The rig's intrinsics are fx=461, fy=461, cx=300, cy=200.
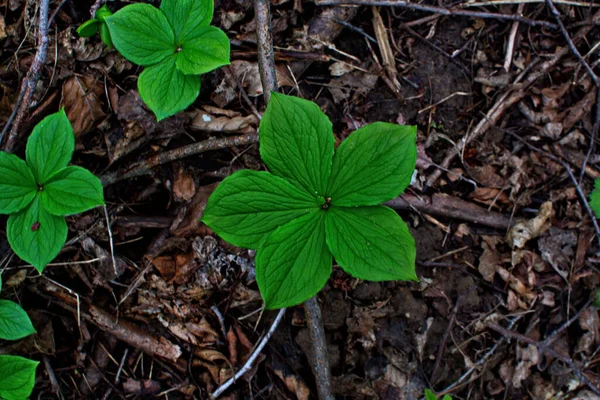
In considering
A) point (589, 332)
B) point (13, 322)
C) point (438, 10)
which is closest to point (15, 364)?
point (13, 322)

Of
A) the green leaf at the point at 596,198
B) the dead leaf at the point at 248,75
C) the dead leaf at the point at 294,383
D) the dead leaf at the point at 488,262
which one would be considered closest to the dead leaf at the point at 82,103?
the dead leaf at the point at 248,75

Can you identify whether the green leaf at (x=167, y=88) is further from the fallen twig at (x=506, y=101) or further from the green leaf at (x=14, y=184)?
the fallen twig at (x=506, y=101)

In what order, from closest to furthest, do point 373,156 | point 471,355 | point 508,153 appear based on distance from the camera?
point 373,156 < point 471,355 < point 508,153

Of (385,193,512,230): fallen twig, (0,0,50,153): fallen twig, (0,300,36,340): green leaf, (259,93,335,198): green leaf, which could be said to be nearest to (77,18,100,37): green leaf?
(0,0,50,153): fallen twig

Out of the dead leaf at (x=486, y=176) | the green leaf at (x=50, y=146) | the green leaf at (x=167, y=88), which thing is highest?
the green leaf at (x=167, y=88)

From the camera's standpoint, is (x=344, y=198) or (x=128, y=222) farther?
(x=128, y=222)

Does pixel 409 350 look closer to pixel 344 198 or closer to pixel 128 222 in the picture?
pixel 344 198

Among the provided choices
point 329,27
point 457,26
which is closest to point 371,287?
point 329,27
